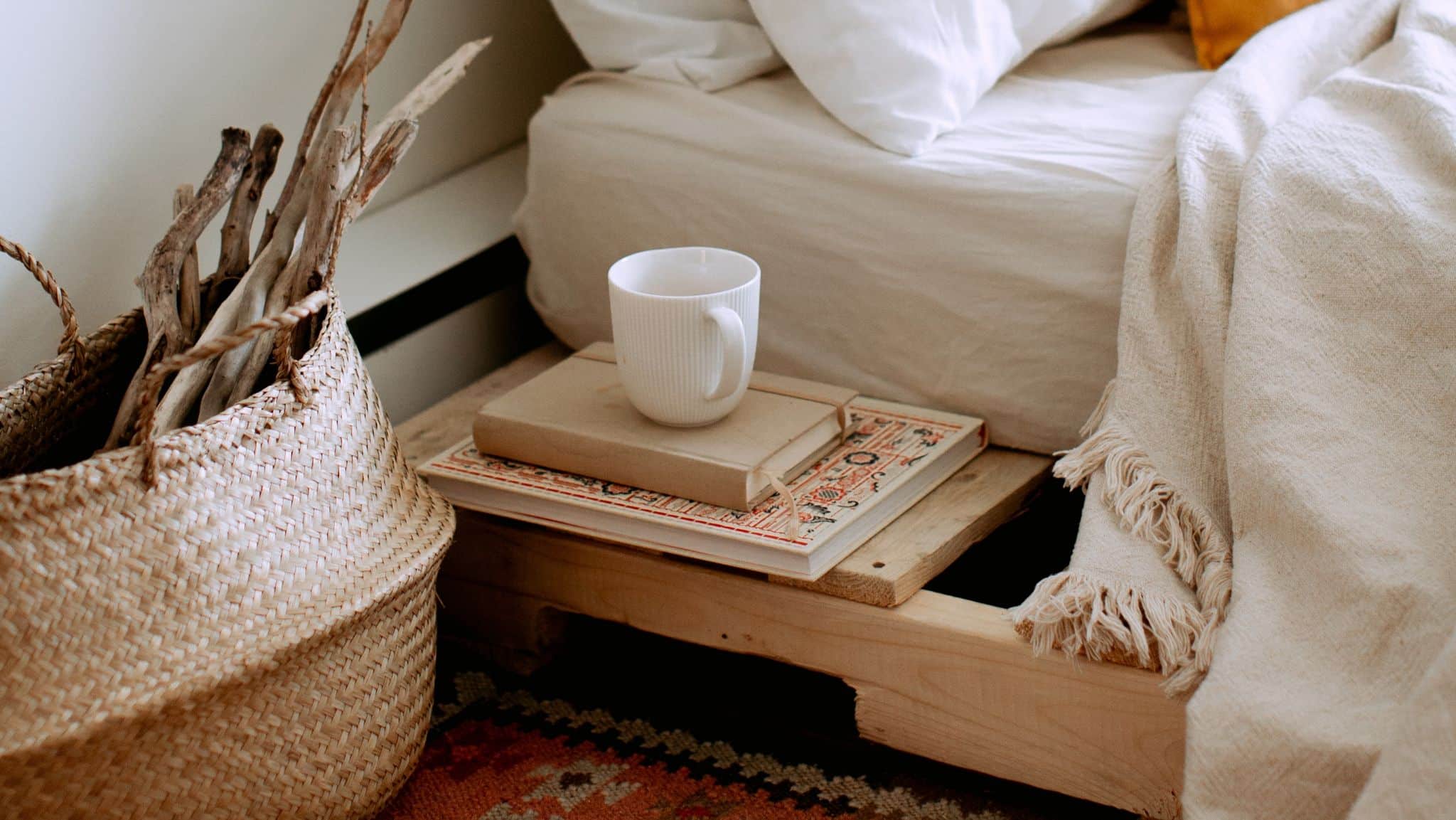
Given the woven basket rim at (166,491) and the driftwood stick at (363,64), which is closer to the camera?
the woven basket rim at (166,491)

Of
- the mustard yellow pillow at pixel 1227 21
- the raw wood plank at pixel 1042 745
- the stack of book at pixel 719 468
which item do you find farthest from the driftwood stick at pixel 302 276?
the mustard yellow pillow at pixel 1227 21

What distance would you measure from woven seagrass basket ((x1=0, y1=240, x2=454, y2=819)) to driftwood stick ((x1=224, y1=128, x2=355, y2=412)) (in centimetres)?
4

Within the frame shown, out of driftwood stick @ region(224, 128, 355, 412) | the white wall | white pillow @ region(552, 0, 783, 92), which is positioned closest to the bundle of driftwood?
driftwood stick @ region(224, 128, 355, 412)

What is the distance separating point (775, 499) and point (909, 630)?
128 mm

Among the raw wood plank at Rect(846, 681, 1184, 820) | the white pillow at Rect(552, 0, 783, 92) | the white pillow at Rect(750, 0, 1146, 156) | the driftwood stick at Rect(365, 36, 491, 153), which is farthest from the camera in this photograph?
the white pillow at Rect(552, 0, 783, 92)

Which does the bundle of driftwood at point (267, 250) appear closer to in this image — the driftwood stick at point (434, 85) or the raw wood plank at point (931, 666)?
the driftwood stick at point (434, 85)

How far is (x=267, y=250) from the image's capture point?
889 mm

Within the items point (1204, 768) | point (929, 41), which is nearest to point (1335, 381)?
point (1204, 768)

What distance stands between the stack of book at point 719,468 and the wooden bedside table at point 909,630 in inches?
1.4

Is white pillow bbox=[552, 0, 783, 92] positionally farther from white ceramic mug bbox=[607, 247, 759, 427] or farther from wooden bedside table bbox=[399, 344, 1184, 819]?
wooden bedside table bbox=[399, 344, 1184, 819]

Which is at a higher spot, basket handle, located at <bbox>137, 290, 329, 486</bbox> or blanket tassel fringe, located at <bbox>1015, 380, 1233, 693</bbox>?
basket handle, located at <bbox>137, 290, 329, 486</bbox>

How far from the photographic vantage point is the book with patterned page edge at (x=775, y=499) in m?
0.88

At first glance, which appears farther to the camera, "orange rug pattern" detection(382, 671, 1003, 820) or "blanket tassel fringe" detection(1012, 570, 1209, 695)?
"orange rug pattern" detection(382, 671, 1003, 820)

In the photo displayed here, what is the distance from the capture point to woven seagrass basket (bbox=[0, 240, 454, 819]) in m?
0.71
